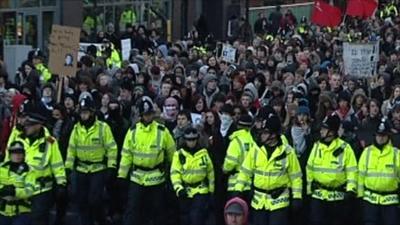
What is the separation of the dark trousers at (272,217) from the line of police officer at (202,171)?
1 centimetres

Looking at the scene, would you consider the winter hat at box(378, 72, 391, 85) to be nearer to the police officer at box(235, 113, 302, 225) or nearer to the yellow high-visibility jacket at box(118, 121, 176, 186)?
the yellow high-visibility jacket at box(118, 121, 176, 186)

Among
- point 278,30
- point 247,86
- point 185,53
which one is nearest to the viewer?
point 247,86

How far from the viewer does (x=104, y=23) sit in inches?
1403

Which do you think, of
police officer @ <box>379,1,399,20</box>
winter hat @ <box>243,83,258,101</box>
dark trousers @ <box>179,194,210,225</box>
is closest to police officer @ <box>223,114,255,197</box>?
A: dark trousers @ <box>179,194,210,225</box>

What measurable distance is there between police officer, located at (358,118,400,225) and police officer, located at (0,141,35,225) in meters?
3.78

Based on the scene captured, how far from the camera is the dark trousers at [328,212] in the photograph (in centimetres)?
1412

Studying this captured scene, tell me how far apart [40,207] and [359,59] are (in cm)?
654

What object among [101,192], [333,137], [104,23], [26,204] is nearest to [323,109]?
[333,137]

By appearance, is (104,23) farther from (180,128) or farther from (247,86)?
(180,128)

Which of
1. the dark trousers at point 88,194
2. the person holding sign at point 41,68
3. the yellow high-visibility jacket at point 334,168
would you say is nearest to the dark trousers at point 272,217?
the yellow high-visibility jacket at point 334,168

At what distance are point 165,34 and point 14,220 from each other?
78.0 ft

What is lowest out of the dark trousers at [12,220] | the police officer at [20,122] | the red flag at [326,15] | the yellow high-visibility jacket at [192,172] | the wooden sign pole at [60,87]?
the dark trousers at [12,220]

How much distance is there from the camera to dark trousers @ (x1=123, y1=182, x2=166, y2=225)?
48.6ft

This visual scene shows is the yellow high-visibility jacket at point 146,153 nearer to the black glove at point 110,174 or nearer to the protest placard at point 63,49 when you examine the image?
the black glove at point 110,174
